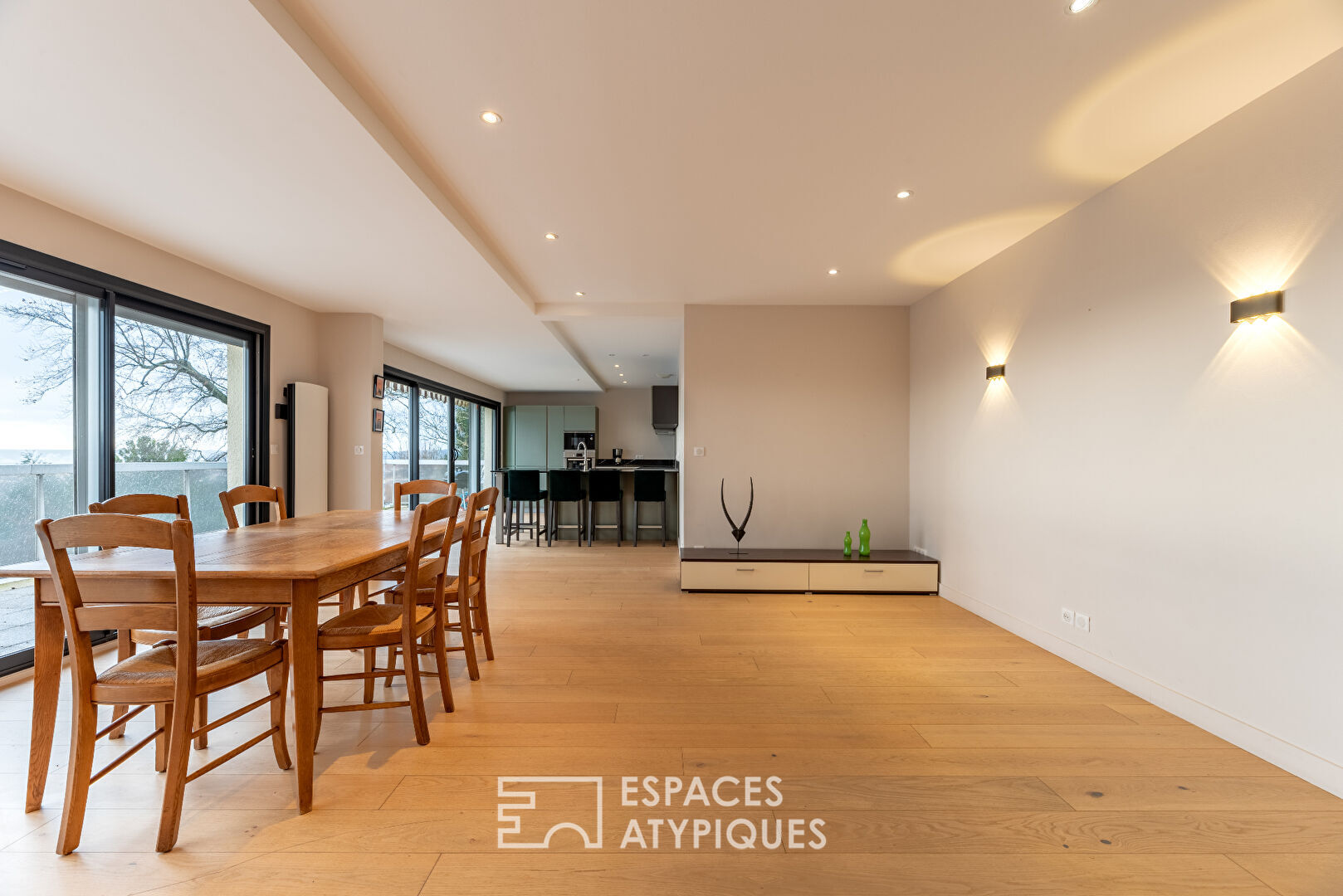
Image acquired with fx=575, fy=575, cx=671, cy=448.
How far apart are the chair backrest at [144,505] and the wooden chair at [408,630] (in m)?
0.86

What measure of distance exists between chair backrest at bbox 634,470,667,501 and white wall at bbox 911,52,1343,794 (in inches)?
151

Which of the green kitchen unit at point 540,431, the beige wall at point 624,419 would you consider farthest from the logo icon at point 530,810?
the beige wall at point 624,419

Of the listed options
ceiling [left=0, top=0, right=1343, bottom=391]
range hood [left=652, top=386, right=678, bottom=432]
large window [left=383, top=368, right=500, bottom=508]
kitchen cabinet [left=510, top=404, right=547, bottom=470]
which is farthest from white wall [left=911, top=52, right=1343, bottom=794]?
kitchen cabinet [left=510, top=404, right=547, bottom=470]

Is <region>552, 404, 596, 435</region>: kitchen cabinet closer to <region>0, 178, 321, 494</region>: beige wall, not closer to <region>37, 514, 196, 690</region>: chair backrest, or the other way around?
<region>0, 178, 321, 494</region>: beige wall

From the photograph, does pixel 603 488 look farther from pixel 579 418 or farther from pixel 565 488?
pixel 579 418

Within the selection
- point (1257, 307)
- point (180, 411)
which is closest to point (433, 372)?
Answer: point (180, 411)

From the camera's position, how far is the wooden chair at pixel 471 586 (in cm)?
265

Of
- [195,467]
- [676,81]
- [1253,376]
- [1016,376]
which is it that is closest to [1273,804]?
[1253,376]

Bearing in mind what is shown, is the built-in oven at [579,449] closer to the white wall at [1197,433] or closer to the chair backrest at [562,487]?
the chair backrest at [562,487]

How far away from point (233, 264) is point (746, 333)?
3.85m

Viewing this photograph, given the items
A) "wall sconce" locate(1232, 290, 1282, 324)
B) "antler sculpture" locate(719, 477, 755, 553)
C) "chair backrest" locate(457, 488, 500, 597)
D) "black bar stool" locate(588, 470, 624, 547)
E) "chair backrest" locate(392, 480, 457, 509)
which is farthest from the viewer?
"black bar stool" locate(588, 470, 624, 547)

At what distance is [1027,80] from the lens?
2092 millimetres

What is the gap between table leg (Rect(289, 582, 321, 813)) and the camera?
5.72 feet

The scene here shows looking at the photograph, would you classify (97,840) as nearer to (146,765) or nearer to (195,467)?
(146,765)
